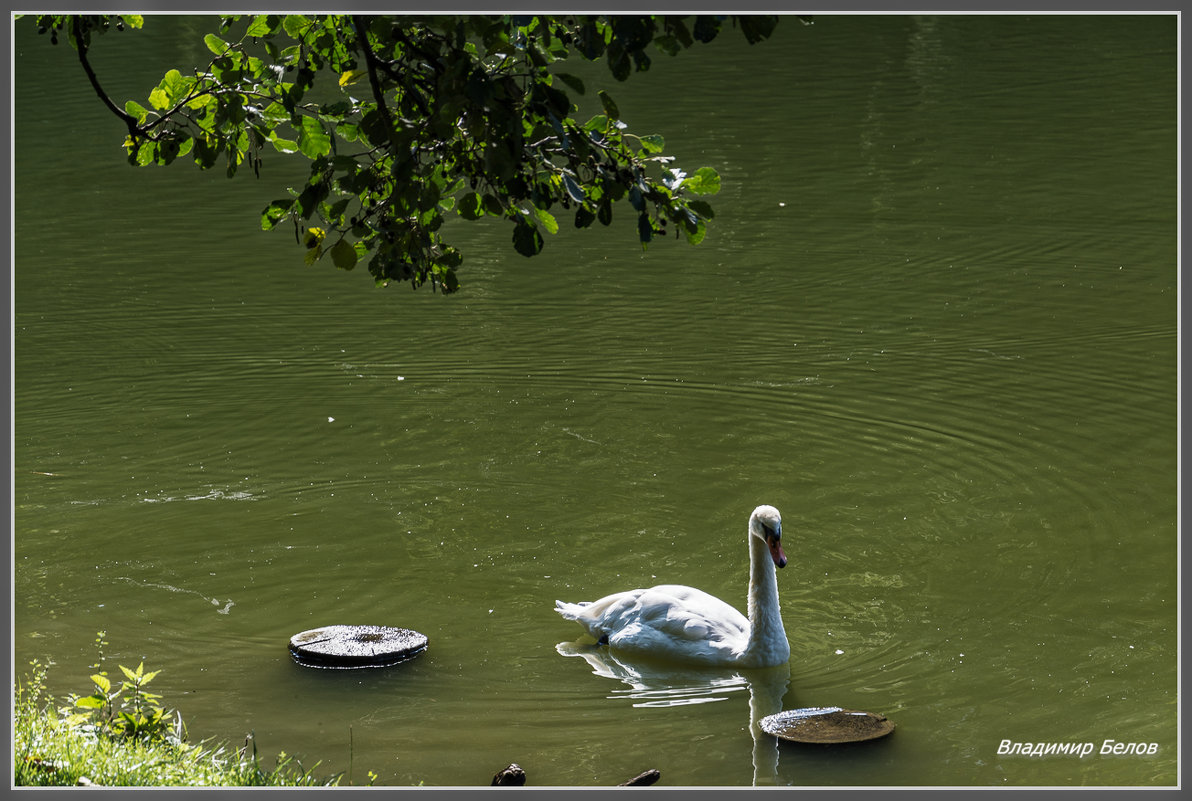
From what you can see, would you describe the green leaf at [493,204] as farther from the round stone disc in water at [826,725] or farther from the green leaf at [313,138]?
the round stone disc in water at [826,725]

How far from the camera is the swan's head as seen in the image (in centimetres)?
742

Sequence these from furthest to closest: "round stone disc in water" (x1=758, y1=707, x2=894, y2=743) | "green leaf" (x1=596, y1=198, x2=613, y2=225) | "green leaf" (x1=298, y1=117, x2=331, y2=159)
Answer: "round stone disc in water" (x1=758, y1=707, x2=894, y2=743) → "green leaf" (x1=298, y1=117, x2=331, y2=159) → "green leaf" (x1=596, y1=198, x2=613, y2=225)

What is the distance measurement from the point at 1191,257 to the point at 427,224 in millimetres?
2721

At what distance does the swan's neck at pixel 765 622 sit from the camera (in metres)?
7.29

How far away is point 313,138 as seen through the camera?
5.55 metres

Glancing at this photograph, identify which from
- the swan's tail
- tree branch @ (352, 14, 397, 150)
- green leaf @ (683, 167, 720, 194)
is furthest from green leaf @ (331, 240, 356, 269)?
the swan's tail

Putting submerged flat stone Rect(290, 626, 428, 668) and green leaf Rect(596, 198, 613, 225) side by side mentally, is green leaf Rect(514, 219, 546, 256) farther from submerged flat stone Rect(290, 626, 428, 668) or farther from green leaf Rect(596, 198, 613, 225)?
Answer: submerged flat stone Rect(290, 626, 428, 668)

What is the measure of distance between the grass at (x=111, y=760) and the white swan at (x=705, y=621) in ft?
6.52

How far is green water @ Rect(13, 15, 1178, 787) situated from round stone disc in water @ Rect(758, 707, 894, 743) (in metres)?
0.07

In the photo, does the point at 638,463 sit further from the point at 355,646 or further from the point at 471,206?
the point at 471,206

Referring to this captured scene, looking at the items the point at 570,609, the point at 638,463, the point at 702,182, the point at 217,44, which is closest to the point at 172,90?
the point at 217,44

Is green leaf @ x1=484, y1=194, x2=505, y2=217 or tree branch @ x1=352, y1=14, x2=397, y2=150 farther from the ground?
tree branch @ x1=352, y1=14, x2=397, y2=150

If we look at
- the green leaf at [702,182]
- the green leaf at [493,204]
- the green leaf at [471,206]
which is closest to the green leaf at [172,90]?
the green leaf at [471,206]

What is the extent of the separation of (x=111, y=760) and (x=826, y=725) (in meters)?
3.02
